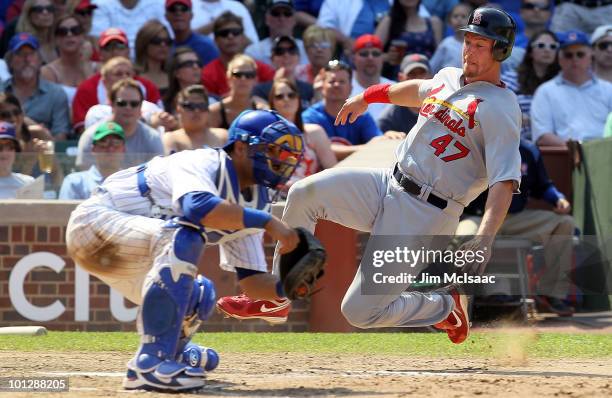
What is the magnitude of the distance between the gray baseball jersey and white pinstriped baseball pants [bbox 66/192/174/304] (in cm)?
175

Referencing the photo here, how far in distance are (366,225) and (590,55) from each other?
19.5ft

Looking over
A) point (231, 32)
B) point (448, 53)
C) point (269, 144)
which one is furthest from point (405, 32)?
point (269, 144)

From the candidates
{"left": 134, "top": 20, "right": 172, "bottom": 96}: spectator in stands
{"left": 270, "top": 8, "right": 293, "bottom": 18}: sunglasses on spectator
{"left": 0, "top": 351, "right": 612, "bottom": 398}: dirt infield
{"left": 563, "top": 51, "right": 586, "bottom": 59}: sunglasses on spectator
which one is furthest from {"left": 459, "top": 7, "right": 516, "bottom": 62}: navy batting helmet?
{"left": 270, "top": 8, "right": 293, "bottom": 18}: sunglasses on spectator

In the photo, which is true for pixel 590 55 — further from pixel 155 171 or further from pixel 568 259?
pixel 155 171

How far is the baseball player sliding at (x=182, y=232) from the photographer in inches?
211

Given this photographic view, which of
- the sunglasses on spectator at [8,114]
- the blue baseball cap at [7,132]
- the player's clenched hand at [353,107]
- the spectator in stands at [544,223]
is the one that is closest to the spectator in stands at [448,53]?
the spectator in stands at [544,223]

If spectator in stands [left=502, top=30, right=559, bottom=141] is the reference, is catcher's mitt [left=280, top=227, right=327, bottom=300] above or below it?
below

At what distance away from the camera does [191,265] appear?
5410 mm

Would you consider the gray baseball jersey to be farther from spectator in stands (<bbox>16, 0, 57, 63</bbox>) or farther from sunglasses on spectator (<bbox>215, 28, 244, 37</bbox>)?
spectator in stands (<bbox>16, 0, 57, 63</bbox>)

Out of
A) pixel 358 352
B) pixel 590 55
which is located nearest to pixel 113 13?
pixel 590 55

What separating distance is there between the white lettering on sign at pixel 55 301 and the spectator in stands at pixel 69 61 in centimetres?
280

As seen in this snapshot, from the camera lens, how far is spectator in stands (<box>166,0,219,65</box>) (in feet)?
42.1

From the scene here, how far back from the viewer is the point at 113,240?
5.70m

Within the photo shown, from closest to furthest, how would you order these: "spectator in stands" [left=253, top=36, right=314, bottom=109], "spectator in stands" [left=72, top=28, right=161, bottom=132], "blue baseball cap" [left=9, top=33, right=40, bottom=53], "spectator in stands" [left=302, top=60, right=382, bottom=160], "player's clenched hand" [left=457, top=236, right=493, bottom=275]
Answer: "player's clenched hand" [left=457, top=236, right=493, bottom=275]
"spectator in stands" [left=302, top=60, right=382, bottom=160]
"spectator in stands" [left=72, top=28, right=161, bottom=132]
"blue baseball cap" [left=9, top=33, right=40, bottom=53]
"spectator in stands" [left=253, top=36, right=314, bottom=109]
